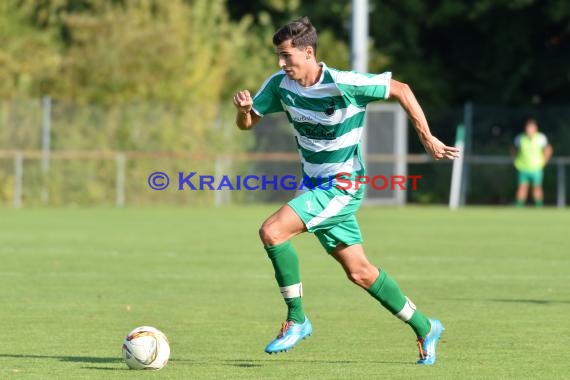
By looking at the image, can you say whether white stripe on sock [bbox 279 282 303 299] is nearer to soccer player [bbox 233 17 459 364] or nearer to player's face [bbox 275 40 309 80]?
soccer player [bbox 233 17 459 364]

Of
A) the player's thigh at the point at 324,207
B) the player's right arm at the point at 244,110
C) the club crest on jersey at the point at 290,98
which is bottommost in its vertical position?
the player's thigh at the point at 324,207

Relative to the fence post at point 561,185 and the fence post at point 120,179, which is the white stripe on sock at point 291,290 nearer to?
the fence post at point 120,179

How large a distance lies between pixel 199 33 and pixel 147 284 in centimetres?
2259

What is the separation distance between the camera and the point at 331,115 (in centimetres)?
796

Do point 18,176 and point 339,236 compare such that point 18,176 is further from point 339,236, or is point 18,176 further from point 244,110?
point 339,236

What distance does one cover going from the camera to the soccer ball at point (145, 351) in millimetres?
7496

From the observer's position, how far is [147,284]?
12938 mm

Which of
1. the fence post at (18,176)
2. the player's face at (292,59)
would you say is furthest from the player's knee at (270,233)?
the fence post at (18,176)

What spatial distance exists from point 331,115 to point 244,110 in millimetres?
532

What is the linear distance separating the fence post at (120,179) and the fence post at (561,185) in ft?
35.1

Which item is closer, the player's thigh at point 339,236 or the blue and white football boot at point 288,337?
the blue and white football boot at point 288,337

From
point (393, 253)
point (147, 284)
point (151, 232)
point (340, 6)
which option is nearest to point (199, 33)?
point (340, 6)

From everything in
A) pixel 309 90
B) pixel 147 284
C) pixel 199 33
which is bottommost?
pixel 147 284

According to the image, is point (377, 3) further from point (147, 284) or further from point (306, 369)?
point (306, 369)
